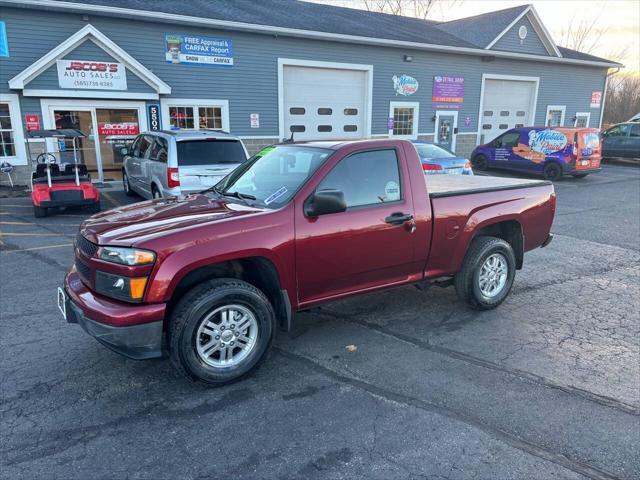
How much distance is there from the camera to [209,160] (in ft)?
28.8

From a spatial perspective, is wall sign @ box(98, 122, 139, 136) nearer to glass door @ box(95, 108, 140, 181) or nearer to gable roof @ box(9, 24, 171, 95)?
glass door @ box(95, 108, 140, 181)

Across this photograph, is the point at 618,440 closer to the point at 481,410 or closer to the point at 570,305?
the point at 481,410

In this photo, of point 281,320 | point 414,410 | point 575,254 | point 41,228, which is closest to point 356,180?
point 281,320

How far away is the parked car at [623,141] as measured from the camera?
21703 mm

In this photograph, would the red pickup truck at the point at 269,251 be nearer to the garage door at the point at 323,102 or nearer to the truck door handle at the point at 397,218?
the truck door handle at the point at 397,218

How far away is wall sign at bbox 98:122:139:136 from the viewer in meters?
13.4

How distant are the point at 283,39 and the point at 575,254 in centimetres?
1181

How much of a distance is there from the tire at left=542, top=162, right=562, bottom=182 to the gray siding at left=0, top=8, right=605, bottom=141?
5091 millimetres

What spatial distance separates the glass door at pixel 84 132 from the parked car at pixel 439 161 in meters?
8.57

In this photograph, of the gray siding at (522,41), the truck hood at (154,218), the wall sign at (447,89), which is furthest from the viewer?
the gray siding at (522,41)

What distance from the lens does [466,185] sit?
5.32 meters

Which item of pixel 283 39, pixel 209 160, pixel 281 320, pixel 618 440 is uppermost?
pixel 283 39

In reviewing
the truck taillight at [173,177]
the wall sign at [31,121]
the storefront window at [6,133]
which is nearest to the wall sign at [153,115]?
the wall sign at [31,121]

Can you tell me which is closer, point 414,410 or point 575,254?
point 414,410
